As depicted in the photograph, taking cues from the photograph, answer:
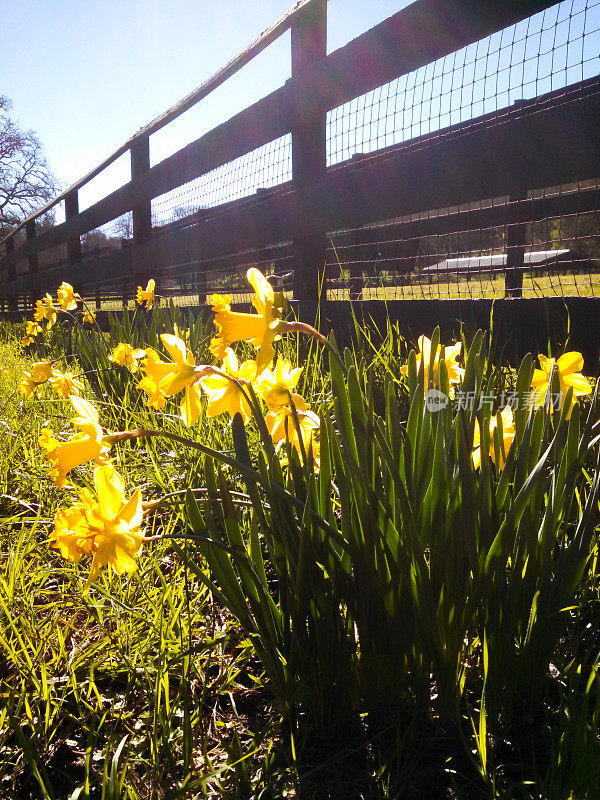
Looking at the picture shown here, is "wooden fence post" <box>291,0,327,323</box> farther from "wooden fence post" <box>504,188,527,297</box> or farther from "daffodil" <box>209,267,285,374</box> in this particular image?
"daffodil" <box>209,267,285,374</box>

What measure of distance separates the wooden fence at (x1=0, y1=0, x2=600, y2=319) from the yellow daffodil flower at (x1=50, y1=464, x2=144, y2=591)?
1478 mm

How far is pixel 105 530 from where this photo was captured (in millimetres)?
749

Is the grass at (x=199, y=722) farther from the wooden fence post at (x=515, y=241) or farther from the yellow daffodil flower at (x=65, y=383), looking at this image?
the wooden fence post at (x=515, y=241)

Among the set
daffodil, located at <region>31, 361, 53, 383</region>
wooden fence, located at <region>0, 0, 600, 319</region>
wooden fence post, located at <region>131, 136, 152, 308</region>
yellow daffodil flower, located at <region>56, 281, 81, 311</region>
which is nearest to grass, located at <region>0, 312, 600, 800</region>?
daffodil, located at <region>31, 361, 53, 383</region>

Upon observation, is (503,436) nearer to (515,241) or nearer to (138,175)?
(515,241)

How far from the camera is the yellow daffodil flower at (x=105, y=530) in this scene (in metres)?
0.74

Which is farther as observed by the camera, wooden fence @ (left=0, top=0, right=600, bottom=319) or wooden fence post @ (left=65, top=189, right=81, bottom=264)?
wooden fence post @ (left=65, top=189, right=81, bottom=264)

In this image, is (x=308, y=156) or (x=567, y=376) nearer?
(x=567, y=376)

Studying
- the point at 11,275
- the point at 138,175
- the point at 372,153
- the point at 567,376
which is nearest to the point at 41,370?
the point at 567,376

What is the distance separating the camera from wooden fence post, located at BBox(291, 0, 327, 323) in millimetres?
2576

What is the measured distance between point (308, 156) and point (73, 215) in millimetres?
5213

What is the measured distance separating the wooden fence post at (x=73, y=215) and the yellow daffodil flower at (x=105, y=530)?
6.78m

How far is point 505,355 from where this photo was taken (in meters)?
2.06

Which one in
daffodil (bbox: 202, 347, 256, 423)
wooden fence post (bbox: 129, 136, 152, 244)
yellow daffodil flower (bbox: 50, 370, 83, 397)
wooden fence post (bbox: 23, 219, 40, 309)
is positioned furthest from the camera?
wooden fence post (bbox: 23, 219, 40, 309)
